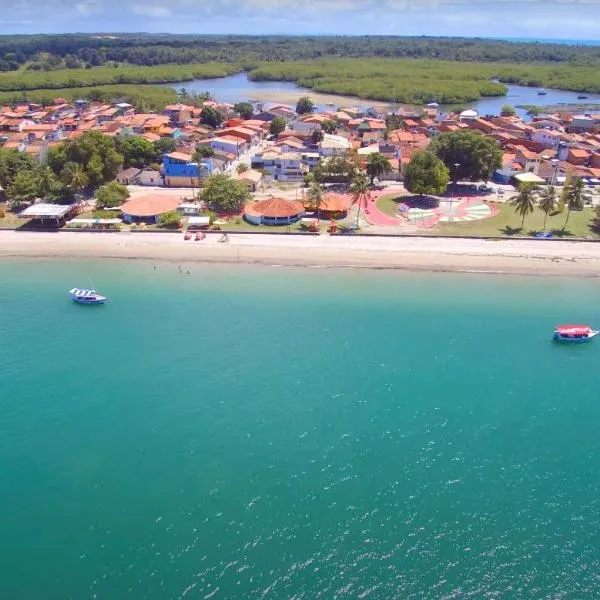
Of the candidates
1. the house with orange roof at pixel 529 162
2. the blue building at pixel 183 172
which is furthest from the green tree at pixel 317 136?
the house with orange roof at pixel 529 162

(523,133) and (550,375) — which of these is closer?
(550,375)

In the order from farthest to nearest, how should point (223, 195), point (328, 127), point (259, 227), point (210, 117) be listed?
point (210, 117) < point (328, 127) < point (223, 195) < point (259, 227)

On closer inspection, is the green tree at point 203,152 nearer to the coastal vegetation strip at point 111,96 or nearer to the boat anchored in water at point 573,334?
the coastal vegetation strip at point 111,96

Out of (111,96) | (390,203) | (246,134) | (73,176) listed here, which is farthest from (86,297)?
(111,96)

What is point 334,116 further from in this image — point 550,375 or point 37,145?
point 550,375

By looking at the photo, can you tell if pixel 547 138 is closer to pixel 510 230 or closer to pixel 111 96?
pixel 510 230

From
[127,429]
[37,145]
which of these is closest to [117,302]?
[127,429]
